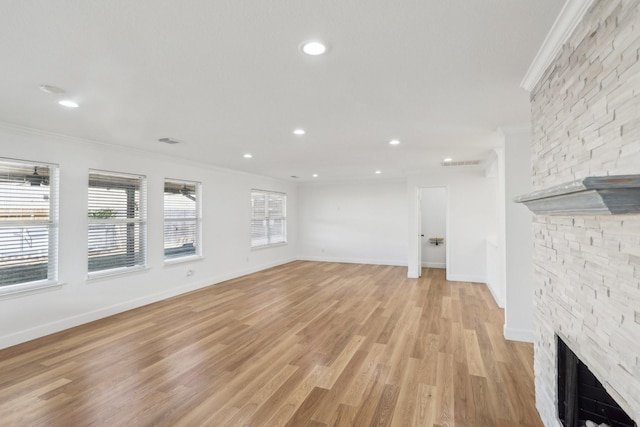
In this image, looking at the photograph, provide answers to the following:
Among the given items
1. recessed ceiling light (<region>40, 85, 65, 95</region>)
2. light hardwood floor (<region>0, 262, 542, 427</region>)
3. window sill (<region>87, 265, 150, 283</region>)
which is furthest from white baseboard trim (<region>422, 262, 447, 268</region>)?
recessed ceiling light (<region>40, 85, 65, 95</region>)

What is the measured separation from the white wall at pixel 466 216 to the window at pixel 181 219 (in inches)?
173

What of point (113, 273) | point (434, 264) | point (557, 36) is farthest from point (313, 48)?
point (434, 264)

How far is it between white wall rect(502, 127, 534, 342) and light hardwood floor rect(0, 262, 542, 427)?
0.29 metres

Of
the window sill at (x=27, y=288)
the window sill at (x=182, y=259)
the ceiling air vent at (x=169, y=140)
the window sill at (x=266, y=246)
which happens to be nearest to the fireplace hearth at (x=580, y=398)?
the ceiling air vent at (x=169, y=140)

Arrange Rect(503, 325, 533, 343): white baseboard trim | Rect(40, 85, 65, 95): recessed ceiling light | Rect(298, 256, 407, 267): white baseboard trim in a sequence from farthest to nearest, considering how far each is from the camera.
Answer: Rect(298, 256, 407, 267): white baseboard trim, Rect(503, 325, 533, 343): white baseboard trim, Rect(40, 85, 65, 95): recessed ceiling light

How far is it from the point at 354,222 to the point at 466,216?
314 cm

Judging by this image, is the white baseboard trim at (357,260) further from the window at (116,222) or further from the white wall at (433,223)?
the window at (116,222)

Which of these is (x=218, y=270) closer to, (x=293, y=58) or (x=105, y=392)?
(x=105, y=392)

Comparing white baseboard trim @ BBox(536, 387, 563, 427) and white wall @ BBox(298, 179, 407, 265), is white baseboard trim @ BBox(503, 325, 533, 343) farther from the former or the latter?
white wall @ BBox(298, 179, 407, 265)

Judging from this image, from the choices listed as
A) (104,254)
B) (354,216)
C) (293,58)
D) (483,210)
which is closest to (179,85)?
(293,58)

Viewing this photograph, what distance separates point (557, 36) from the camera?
1.71 meters

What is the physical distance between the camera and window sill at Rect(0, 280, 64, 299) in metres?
3.40

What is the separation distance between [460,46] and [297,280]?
18.1 ft

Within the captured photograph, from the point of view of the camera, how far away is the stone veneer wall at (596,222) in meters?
1.14
